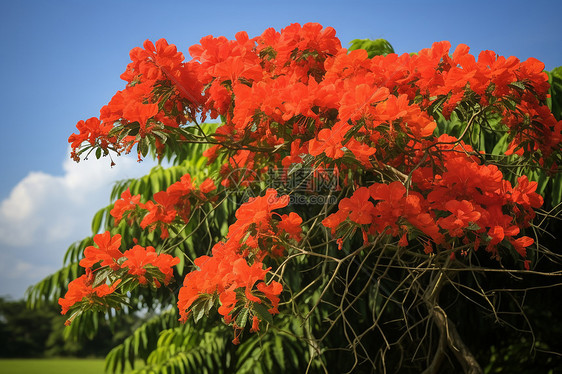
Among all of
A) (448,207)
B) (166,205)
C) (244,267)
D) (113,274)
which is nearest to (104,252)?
(113,274)

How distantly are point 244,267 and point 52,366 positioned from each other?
18304 mm

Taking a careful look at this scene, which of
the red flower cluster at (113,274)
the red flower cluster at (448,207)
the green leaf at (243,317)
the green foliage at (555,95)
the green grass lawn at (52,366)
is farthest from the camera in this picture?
the green grass lawn at (52,366)

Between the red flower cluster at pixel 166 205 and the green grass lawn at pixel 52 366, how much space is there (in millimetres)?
14273

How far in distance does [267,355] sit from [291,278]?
1.64 ft

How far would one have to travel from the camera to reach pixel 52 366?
17109 mm

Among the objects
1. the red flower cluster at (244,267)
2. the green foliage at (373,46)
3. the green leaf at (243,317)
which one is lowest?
the green leaf at (243,317)

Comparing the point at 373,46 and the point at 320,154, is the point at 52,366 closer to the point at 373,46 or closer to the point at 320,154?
the point at 373,46

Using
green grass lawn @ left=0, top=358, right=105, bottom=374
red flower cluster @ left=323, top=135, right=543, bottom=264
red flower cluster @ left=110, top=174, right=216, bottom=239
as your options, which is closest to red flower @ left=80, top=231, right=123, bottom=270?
red flower cluster @ left=110, top=174, right=216, bottom=239

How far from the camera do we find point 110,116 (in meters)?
2.02

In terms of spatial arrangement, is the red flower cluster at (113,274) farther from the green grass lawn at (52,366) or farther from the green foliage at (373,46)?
the green grass lawn at (52,366)

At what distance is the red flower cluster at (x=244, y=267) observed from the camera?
1489 mm

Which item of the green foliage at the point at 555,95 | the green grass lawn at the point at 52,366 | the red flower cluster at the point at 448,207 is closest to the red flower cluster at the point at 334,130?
the red flower cluster at the point at 448,207

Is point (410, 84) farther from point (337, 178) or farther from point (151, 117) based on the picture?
point (151, 117)

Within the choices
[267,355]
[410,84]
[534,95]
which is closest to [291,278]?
[267,355]
